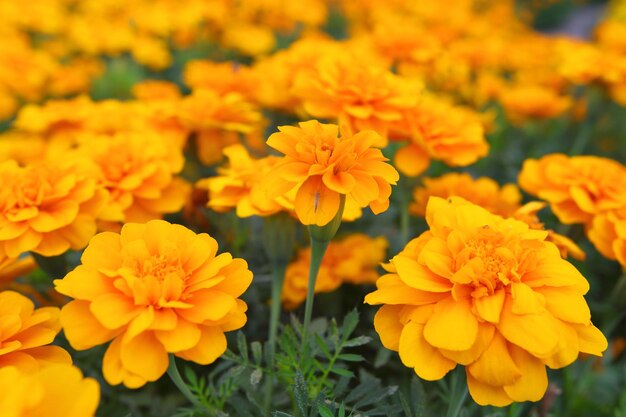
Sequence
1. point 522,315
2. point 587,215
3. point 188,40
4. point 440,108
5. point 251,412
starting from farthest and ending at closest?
point 188,40, point 440,108, point 587,215, point 251,412, point 522,315

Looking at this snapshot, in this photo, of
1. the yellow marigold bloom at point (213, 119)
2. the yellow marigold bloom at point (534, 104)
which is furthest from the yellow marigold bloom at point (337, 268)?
the yellow marigold bloom at point (534, 104)

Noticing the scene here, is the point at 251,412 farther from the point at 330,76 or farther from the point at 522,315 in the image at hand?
the point at 330,76

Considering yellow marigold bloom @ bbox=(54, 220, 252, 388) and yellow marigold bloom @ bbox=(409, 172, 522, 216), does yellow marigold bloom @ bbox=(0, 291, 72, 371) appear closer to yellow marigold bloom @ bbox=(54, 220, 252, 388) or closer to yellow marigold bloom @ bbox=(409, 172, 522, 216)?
yellow marigold bloom @ bbox=(54, 220, 252, 388)

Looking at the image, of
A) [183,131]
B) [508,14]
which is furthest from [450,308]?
[508,14]

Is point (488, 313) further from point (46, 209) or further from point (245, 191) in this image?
point (46, 209)

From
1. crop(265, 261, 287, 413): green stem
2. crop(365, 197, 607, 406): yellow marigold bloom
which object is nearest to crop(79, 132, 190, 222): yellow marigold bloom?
crop(265, 261, 287, 413): green stem
